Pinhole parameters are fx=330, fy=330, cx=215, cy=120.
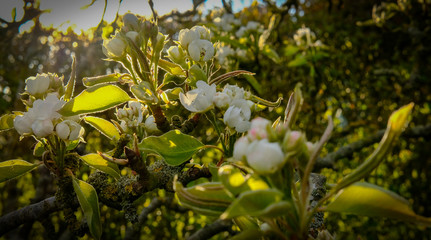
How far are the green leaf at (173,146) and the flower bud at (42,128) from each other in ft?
0.77

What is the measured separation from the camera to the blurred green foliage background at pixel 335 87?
273 centimetres

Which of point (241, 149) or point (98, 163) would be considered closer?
point (241, 149)

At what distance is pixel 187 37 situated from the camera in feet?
2.93

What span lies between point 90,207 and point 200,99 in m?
0.37

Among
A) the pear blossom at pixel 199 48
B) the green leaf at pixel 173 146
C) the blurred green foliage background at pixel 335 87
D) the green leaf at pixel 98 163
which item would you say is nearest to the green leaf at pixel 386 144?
the green leaf at pixel 173 146

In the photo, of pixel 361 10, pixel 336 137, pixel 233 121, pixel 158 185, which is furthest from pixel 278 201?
pixel 361 10

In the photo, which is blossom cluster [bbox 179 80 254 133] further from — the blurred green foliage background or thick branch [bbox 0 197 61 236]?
the blurred green foliage background

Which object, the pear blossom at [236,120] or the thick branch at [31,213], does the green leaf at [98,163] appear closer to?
the thick branch at [31,213]

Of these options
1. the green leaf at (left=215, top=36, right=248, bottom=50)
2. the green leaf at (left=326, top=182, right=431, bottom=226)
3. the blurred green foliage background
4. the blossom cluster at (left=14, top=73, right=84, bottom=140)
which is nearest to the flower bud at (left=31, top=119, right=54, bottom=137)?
the blossom cluster at (left=14, top=73, right=84, bottom=140)

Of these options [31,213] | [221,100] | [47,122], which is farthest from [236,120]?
[31,213]

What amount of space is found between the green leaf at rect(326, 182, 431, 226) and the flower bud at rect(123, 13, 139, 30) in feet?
1.97

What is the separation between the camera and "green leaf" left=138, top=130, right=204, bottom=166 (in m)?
0.75

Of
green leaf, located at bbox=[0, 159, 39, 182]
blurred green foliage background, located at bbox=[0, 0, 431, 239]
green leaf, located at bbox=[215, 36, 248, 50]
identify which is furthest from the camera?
blurred green foliage background, located at bbox=[0, 0, 431, 239]

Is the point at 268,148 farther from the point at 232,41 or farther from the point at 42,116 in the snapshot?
the point at 232,41
